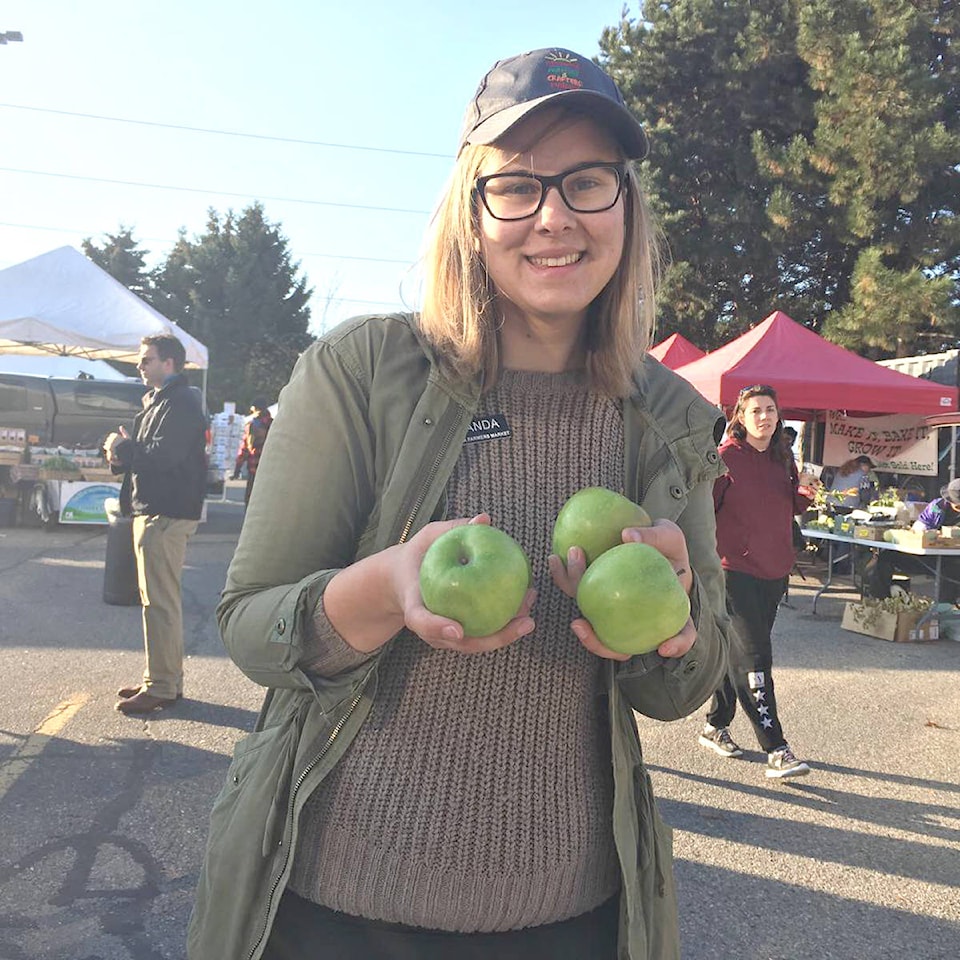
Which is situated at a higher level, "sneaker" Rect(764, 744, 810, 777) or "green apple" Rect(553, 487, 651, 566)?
"green apple" Rect(553, 487, 651, 566)

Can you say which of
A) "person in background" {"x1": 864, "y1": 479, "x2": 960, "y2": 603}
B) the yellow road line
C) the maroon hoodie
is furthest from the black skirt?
"person in background" {"x1": 864, "y1": 479, "x2": 960, "y2": 603}

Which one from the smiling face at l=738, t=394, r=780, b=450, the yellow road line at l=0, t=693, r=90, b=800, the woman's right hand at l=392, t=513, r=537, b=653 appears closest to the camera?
the woman's right hand at l=392, t=513, r=537, b=653

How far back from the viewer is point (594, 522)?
1.33 metres

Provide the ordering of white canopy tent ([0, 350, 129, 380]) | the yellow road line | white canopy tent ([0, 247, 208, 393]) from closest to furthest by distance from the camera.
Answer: the yellow road line → white canopy tent ([0, 247, 208, 393]) → white canopy tent ([0, 350, 129, 380])

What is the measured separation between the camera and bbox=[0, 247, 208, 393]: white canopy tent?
10734 millimetres

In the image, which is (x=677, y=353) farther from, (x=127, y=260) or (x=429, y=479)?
(x=127, y=260)

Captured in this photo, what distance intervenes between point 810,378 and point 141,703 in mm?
7692

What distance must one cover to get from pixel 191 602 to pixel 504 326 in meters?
7.97

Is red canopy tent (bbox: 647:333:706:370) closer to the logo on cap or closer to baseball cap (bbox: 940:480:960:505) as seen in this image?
baseball cap (bbox: 940:480:960:505)

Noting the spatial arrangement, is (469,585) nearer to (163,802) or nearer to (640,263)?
(640,263)

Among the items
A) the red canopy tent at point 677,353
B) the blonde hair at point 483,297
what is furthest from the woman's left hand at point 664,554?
the red canopy tent at point 677,353

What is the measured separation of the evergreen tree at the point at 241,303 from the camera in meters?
44.4

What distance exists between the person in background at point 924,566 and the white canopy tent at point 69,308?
8.84 metres

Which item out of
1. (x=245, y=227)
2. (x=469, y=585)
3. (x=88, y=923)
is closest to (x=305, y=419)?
(x=469, y=585)
